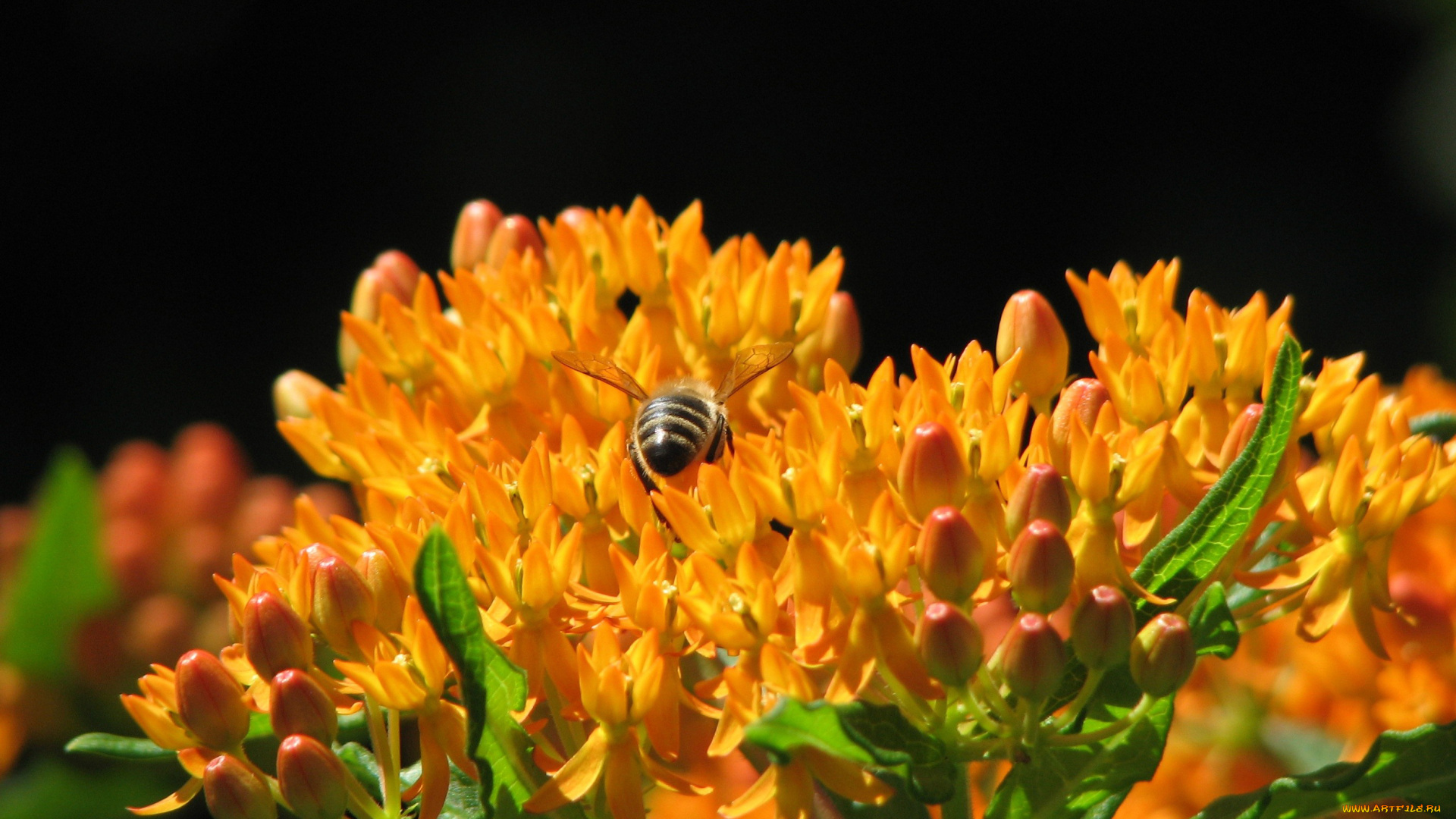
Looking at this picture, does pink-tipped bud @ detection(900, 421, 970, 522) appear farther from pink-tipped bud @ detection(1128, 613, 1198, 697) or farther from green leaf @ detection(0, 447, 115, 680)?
green leaf @ detection(0, 447, 115, 680)

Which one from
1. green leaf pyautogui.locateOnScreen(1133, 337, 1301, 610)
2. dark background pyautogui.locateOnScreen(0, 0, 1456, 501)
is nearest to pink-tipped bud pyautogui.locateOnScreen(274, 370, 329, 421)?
green leaf pyautogui.locateOnScreen(1133, 337, 1301, 610)

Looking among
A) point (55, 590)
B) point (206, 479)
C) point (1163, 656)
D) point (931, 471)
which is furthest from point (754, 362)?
point (206, 479)

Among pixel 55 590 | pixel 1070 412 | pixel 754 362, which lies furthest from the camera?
pixel 55 590

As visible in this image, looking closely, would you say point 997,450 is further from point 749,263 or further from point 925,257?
point 925,257

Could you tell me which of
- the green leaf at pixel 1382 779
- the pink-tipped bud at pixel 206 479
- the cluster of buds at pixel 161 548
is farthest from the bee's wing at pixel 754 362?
the pink-tipped bud at pixel 206 479

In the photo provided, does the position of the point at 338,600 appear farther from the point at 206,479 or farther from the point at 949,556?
the point at 206,479
